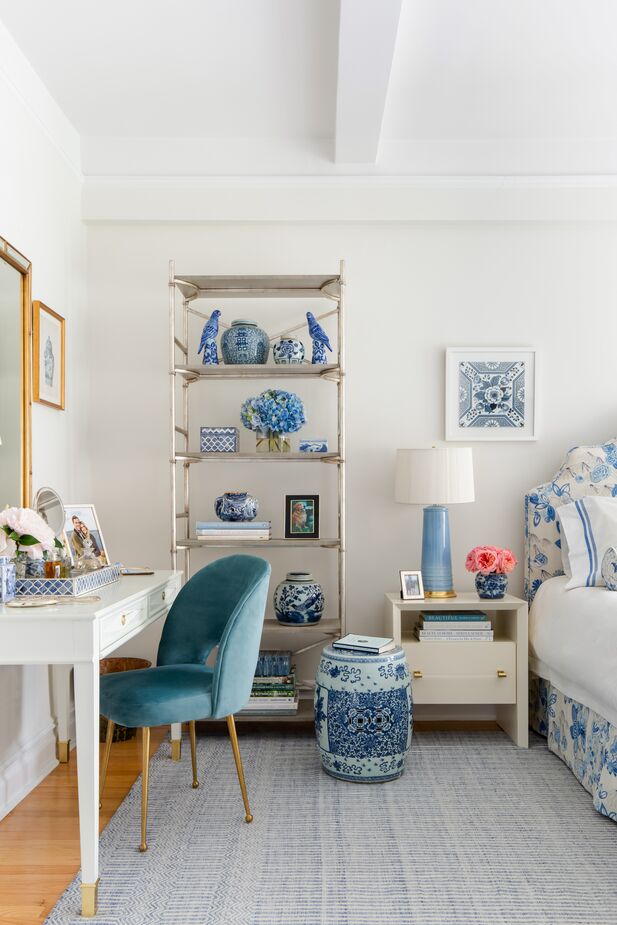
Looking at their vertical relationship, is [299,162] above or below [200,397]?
above

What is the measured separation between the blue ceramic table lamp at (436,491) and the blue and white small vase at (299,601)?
19.5 inches

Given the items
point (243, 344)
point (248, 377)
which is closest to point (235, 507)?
point (248, 377)

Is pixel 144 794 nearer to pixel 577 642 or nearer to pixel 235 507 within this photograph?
pixel 235 507

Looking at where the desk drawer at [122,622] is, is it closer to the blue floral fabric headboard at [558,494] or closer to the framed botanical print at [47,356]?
the framed botanical print at [47,356]

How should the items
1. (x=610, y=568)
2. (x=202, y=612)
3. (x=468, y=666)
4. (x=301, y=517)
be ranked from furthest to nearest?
(x=301, y=517), (x=468, y=666), (x=610, y=568), (x=202, y=612)

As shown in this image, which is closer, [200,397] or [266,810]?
[266,810]

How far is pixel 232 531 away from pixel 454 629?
1061 millimetres

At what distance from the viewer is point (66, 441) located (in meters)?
3.46

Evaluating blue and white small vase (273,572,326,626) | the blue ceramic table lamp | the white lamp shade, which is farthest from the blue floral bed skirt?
blue and white small vase (273,572,326,626)

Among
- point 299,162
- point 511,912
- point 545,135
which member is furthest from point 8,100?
point 511,912

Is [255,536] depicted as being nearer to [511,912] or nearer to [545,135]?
[511,912]

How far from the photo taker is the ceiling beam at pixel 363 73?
2.47m

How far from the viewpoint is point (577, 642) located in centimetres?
286

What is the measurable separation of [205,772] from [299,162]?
275cm
